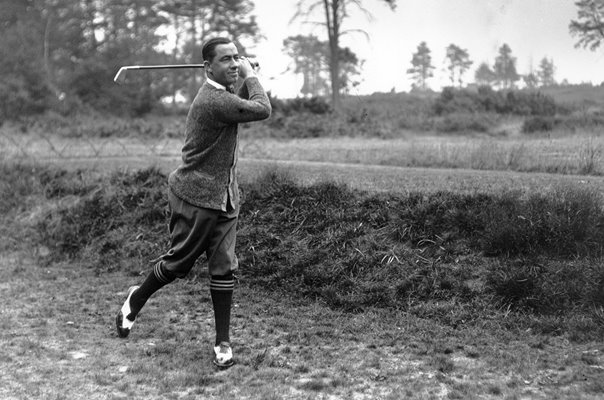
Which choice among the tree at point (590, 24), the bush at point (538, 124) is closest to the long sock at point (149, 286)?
the tree at point (590, 24)

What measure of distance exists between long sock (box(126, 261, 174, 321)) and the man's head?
5.07 feet

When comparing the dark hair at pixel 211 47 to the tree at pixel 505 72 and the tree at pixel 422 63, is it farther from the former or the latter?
the tree at pixel 505 72

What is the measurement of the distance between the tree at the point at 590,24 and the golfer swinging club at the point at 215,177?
7.89 m

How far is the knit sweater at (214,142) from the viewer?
199 inches

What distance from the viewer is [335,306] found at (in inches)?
260

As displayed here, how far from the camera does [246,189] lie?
9125 mm

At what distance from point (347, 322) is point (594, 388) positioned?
227cm

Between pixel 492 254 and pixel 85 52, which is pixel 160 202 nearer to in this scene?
pixel 492 254

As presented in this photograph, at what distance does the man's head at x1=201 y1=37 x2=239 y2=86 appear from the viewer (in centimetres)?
513

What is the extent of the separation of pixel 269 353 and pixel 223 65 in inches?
87.4

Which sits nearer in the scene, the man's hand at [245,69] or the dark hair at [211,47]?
the dark hair at [211,47]

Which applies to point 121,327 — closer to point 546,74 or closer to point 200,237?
point 200,237

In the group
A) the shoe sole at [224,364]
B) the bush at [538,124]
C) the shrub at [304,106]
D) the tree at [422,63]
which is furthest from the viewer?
the shrub at [304,106]

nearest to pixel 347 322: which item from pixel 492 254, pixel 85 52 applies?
pixel 492 254
